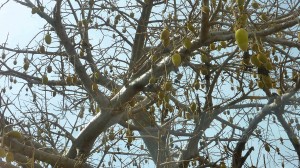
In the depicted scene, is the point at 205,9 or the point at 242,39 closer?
the point at 242,39

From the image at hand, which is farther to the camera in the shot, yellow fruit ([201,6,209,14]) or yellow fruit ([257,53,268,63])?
yellow fruit ([201,6,209,14])

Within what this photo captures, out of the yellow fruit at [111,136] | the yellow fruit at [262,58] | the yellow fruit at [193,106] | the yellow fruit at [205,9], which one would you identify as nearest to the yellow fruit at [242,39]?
the yellow fruit at [262,58]

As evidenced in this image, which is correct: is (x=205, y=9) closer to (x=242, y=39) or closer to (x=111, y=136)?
(x=242, y=39)

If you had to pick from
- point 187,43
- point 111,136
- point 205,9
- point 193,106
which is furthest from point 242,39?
point 111,136

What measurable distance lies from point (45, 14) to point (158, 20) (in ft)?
3.98

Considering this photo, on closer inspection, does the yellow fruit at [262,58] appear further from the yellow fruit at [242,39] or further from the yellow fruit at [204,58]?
the yellow fruit at [204,58]

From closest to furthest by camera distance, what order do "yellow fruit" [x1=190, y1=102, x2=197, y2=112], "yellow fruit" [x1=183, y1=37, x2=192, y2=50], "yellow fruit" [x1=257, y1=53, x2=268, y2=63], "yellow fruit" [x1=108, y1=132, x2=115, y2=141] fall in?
"yellow fruit" [x1=257, y1=53, x2=268, y2=63], "yellow fruit" [x1=183, y1=37, x2=192, y2=50], "yellow fruit" [x1=190, y1=102, x2=197, y2=112], "yellow fruit" [x1=108, y1=132, x2=115, y2=141]

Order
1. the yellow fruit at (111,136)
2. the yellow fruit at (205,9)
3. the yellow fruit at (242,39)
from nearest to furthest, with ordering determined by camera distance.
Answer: the yellow fruit at (242,39), the yellow fruit at (205,9), the yellow fruit at (111,136)

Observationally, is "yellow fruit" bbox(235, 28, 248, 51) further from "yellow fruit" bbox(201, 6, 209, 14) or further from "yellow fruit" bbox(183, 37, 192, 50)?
"yellow fruit" bbox(183, 37, 192, 50)

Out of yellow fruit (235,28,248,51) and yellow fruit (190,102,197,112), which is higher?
yellow fruit (190,102,197,112)

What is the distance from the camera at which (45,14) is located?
13.4ft

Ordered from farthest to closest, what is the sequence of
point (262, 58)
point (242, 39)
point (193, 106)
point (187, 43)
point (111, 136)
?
point (111, 136)
point (193, 106)
point (187, 43)
point (262, 58)
point (242, 39)

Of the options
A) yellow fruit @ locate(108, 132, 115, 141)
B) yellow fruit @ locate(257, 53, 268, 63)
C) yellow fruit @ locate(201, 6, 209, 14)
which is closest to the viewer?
yellow fruit @ locate(257, 53, 268, 63)

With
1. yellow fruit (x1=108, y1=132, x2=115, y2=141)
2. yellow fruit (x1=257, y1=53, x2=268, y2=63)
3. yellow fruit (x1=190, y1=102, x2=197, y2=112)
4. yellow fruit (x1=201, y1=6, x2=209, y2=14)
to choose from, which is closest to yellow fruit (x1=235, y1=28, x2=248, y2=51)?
yellow fruit (x1=257, y1=53, x2=268, y2=63)
